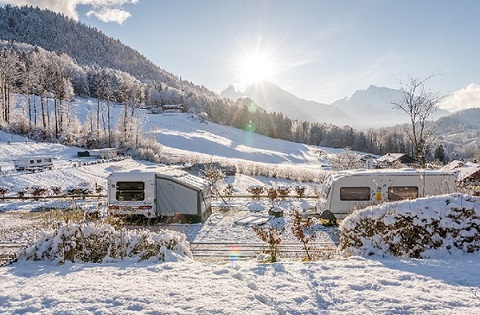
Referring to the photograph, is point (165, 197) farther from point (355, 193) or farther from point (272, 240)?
point (272, 240)

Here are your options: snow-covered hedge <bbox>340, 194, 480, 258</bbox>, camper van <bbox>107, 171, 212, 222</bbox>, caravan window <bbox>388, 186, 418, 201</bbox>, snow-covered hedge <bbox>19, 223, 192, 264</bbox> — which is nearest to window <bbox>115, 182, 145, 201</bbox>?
camper van <bbox>107, 171, 212, 222</bbox>

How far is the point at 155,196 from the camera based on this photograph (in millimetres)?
16625

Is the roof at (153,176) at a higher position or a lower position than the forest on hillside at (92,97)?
lower

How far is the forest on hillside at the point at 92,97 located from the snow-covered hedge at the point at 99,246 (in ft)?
37.8

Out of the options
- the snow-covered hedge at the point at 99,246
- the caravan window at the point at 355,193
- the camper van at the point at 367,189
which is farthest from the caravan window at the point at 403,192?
the snow-covered hedge at the point at 99,246

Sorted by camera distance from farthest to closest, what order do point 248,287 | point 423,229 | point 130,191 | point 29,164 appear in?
1. point 29,164
2. point 130,191
3. point 423,229
4. point 248,287

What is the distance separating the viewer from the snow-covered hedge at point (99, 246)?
245 inches

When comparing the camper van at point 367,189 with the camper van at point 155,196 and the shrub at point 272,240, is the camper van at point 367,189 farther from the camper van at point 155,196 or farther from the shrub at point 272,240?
the shrub at point 272,240

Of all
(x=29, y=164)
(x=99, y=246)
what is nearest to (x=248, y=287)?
(x=99, y=246)

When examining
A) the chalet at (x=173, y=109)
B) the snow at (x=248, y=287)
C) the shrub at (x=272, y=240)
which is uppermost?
the chalet at (x=173, y=109)

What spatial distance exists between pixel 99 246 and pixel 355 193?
12.8 metres

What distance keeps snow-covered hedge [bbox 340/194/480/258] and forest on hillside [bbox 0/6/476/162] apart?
7.42m

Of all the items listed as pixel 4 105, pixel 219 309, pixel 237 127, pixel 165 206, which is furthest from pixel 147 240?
pixel 237 127

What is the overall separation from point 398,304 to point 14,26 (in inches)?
7915
